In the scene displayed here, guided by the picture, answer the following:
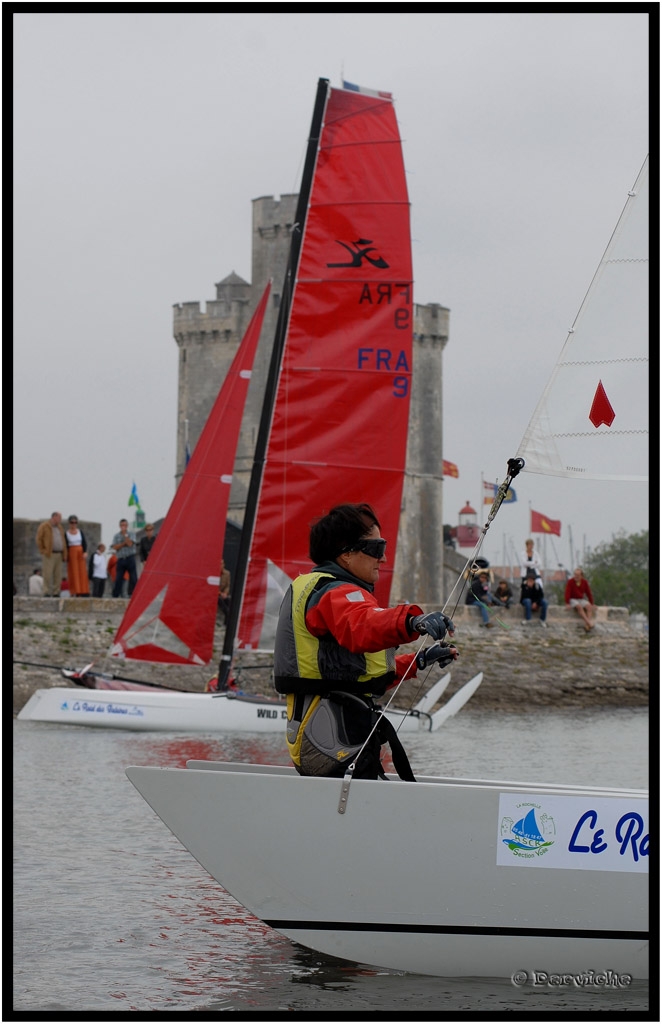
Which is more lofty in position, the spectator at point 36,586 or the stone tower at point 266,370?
the stone tower at point 266,370

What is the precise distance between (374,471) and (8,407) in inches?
507

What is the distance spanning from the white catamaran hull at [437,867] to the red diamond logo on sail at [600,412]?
1431mm

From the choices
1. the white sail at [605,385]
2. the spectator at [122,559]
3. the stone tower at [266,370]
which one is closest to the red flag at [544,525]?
the stone tower at [266,370]

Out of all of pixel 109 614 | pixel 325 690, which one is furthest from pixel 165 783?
pixel 109 614

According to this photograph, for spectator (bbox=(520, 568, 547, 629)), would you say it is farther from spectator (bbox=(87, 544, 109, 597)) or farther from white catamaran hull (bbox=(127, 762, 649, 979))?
white catamaran hull (bbox=(127, 762, 649, 979))

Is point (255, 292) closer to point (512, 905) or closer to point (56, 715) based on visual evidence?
point (56, 715)

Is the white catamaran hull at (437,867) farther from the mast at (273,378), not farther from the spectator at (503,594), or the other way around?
the spectator at (503,594)

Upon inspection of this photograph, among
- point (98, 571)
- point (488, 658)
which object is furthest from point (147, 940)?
point (488, 658)

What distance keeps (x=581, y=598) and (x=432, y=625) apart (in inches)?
946

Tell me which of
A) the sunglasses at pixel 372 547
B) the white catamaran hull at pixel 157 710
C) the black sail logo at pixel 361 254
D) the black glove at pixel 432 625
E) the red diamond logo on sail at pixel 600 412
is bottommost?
the white catamaran hull at pixel 157 710

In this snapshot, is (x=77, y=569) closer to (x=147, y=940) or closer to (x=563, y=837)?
(x=147, y=940)

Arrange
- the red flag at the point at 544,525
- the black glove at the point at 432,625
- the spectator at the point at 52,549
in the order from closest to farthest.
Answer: the black glove at the point at 432,625
the spectator at the point at 52,549
the red flag at the point at 544,525

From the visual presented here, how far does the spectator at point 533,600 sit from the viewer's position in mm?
26297

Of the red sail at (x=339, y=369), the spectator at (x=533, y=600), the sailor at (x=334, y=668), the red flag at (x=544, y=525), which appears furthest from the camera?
the red flag at (x=544, y=525)
